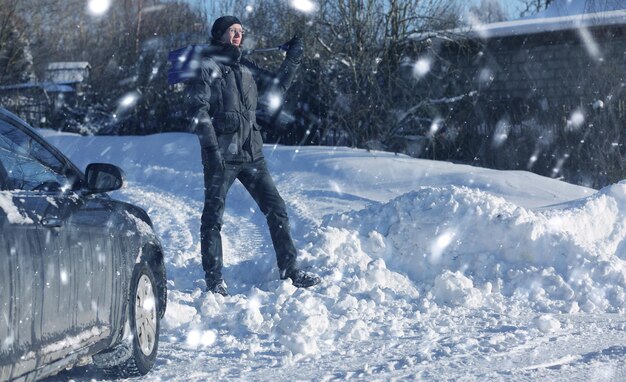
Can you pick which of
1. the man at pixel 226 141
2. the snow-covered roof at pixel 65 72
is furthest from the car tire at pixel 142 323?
the snow-covered roof at pixel 65 72

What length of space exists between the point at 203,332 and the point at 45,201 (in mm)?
1945

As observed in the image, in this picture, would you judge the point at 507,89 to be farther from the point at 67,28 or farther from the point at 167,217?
the point at 67,28

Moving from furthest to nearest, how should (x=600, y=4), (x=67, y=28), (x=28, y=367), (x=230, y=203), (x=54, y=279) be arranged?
(x=67, y=28), (x=600, y=4), (x=230, y=203), (x=54, y=279), (x=28, y=367)

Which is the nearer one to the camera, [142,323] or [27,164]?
[27,164]

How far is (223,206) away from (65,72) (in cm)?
2997

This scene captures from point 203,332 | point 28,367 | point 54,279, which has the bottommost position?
point 203,332

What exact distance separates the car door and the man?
1809 millimetres

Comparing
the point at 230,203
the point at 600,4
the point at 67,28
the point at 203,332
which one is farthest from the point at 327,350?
the point at 67,28

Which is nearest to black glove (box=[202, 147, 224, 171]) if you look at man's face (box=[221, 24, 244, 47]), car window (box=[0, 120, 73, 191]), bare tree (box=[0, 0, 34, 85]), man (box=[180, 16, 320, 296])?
man (box=[180, 16, 320, 296])

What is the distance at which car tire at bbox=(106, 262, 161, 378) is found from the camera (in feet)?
14.2

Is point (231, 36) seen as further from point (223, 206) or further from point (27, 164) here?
point (27, 164)

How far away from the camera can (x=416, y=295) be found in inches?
247

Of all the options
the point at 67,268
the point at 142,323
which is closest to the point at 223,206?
the point at 142,323

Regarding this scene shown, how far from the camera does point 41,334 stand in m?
3.34
